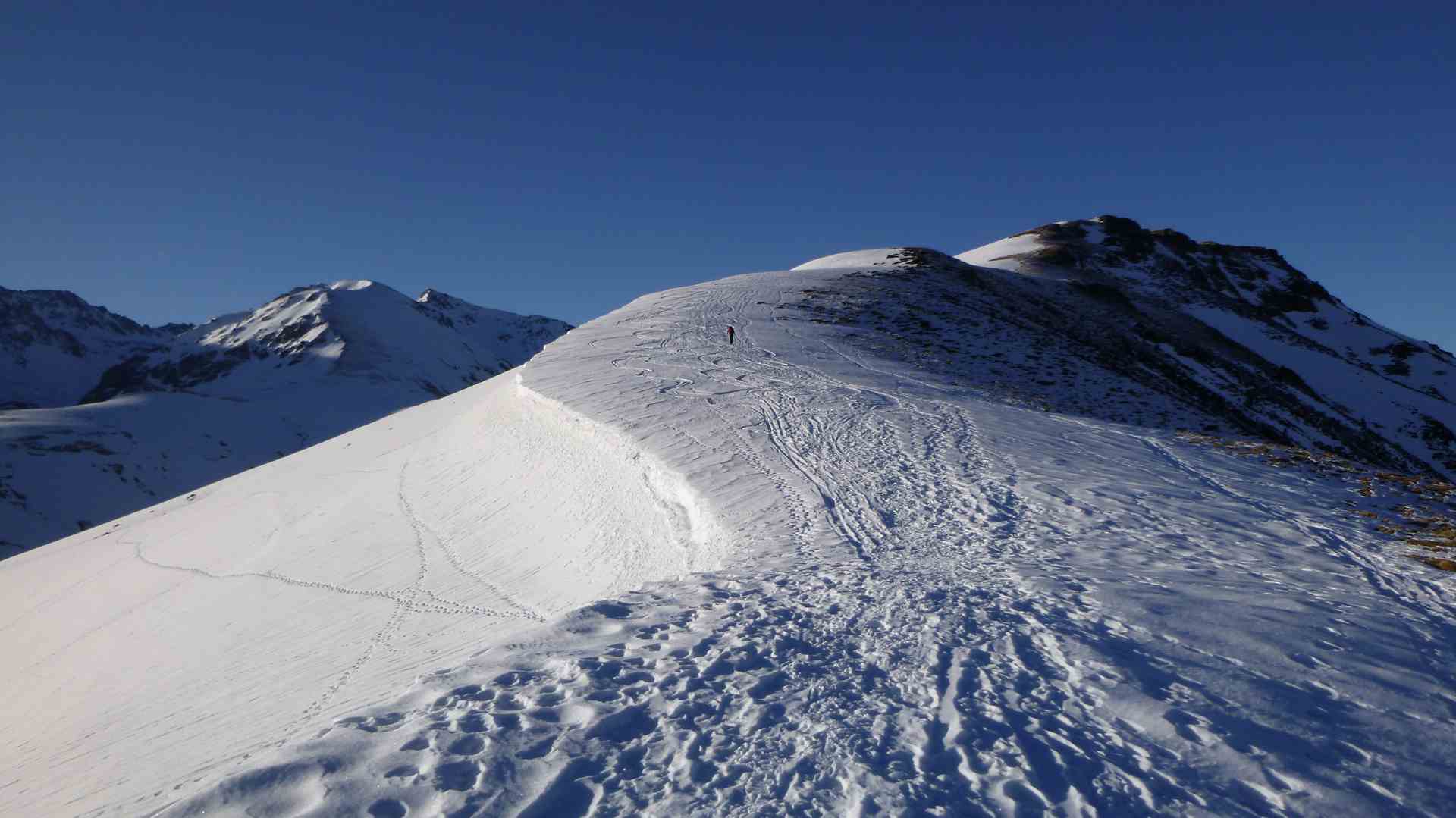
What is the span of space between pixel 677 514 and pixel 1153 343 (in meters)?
32.9

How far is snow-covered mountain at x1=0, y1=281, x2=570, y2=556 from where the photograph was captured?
8962cm

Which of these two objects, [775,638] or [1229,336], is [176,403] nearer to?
[1229,336]

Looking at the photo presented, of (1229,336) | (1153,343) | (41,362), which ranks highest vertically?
(41,362)

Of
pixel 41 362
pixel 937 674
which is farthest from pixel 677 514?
pixel 41 362

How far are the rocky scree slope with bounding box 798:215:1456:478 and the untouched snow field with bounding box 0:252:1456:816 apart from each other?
6.85 meters

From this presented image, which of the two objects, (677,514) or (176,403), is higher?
(176,403)

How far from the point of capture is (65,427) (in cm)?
10394

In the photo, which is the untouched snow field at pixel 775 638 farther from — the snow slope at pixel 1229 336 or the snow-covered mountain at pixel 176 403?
the snow-covered mountain at pixel 176 403

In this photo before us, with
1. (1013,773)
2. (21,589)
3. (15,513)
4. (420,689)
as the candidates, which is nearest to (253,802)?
(420,689)

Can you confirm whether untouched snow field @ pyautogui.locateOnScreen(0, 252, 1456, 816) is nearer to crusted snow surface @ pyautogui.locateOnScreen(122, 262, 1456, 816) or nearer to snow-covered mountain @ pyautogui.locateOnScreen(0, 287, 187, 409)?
crusted snow surface @ pyautogui.locateOnScreen(122, 262, 1456, 816)

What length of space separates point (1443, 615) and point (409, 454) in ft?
77.3

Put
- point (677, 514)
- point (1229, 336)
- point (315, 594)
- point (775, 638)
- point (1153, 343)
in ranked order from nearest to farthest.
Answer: point (775, 638) < point (677, 514) < point (315, 594) < point (1153, 343) < point (1229, 336)

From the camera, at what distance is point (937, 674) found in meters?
5.77

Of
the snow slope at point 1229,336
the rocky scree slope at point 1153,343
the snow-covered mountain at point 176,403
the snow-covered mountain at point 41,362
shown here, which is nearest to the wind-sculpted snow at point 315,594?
the rocky scree slope at point 1153,343
